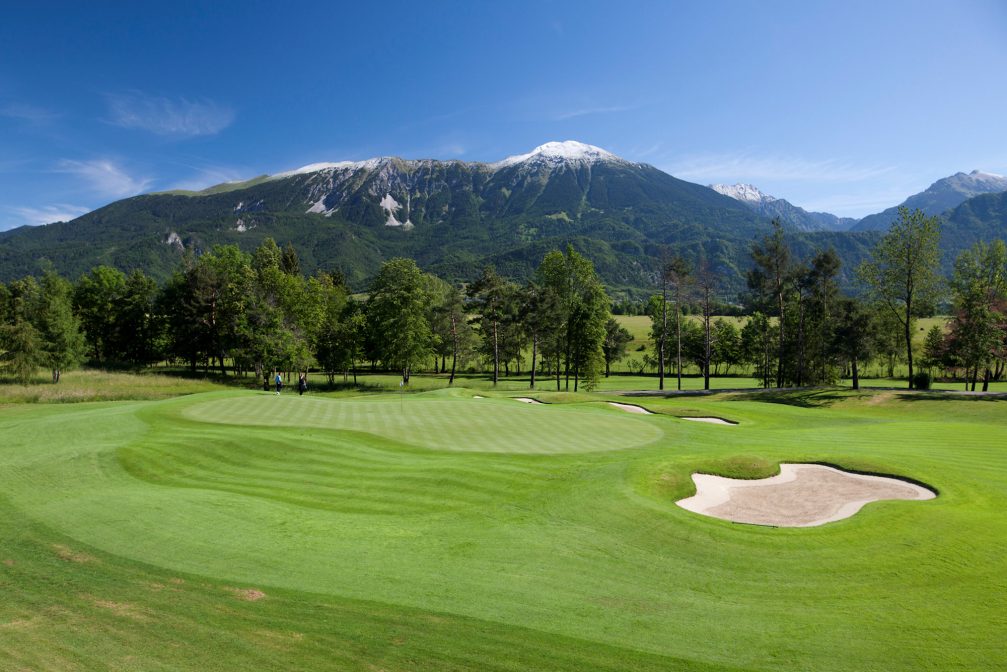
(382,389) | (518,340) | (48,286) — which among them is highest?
(48,286)

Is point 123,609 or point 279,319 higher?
point 279,319

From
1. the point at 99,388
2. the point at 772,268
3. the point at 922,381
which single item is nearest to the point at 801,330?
the point at 772,268

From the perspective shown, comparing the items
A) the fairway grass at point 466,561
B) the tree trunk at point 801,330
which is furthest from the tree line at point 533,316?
the fairway grass at point 466,561

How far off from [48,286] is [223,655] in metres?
96.7

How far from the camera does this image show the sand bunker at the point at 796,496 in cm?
1548

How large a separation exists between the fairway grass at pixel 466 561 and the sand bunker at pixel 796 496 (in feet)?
2.21

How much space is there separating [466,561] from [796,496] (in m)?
12.2

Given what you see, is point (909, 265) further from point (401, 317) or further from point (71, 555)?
point (71, 555)

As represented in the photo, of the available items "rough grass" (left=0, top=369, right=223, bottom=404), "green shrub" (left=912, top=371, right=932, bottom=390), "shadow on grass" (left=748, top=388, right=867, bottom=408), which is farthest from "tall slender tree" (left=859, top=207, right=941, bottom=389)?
"rough grass" (left=0, top=369, right=223, bottom=404)

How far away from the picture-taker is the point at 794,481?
18.6 meters

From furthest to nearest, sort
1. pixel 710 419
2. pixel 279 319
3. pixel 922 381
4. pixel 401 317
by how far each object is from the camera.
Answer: pixel 401 317
pixel 279 319
pixel 922 381
pixel 710 419

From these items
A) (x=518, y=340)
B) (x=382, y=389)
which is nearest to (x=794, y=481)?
(x=382, y=389)

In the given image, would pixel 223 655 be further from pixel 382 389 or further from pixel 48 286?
pixel 48 286

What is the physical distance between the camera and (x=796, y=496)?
1716 centimetres
